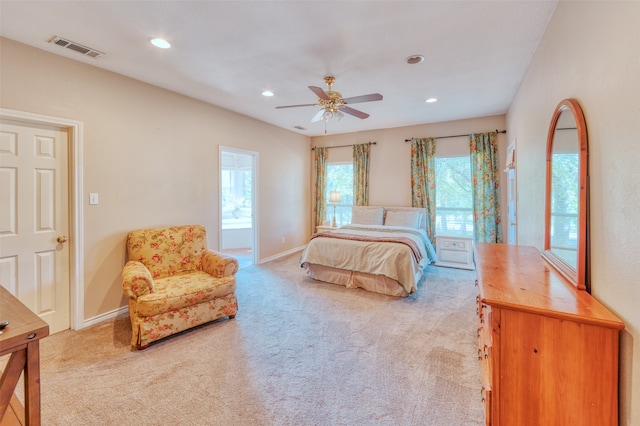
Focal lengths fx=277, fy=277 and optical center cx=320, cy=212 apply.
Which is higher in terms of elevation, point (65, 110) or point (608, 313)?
point (65, 110)

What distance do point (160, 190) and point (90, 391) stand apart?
2181 millimetres

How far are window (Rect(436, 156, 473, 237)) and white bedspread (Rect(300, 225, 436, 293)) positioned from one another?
3.02 ft

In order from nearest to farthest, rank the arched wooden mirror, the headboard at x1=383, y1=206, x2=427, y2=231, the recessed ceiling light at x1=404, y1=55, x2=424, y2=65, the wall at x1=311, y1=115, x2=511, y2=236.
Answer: the arched wooden mirror < the recessed ceiling light at x1=404, y1=55, x2=424, y2=65 < the wall at x1=311, y1=115, x2=511, y2=236 < the headboard at x1=383, y1=206, x2=427, y2=231

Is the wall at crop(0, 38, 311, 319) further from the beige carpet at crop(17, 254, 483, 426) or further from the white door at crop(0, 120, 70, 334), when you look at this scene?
the beige carpet at crop(17, 254, 483, 426)

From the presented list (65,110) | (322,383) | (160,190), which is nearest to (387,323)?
(322,383)

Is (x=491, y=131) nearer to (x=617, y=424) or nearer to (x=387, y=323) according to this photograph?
(x=387, y=323)

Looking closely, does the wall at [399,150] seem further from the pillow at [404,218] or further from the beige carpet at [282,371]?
the beige carpet at [282,371]

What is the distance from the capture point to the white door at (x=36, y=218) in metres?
2.38

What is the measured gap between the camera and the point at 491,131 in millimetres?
4758

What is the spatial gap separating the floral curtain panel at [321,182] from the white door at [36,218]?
444cm

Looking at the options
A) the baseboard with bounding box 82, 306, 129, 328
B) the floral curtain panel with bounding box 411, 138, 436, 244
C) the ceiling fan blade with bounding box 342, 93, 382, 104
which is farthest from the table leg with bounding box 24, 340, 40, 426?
the floral curtain panel with bounding box 411, 138, 436, 244

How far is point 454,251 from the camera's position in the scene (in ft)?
15.9

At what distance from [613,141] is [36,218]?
4.07 metres

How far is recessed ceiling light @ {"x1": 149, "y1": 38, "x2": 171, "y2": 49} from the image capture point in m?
2.35
